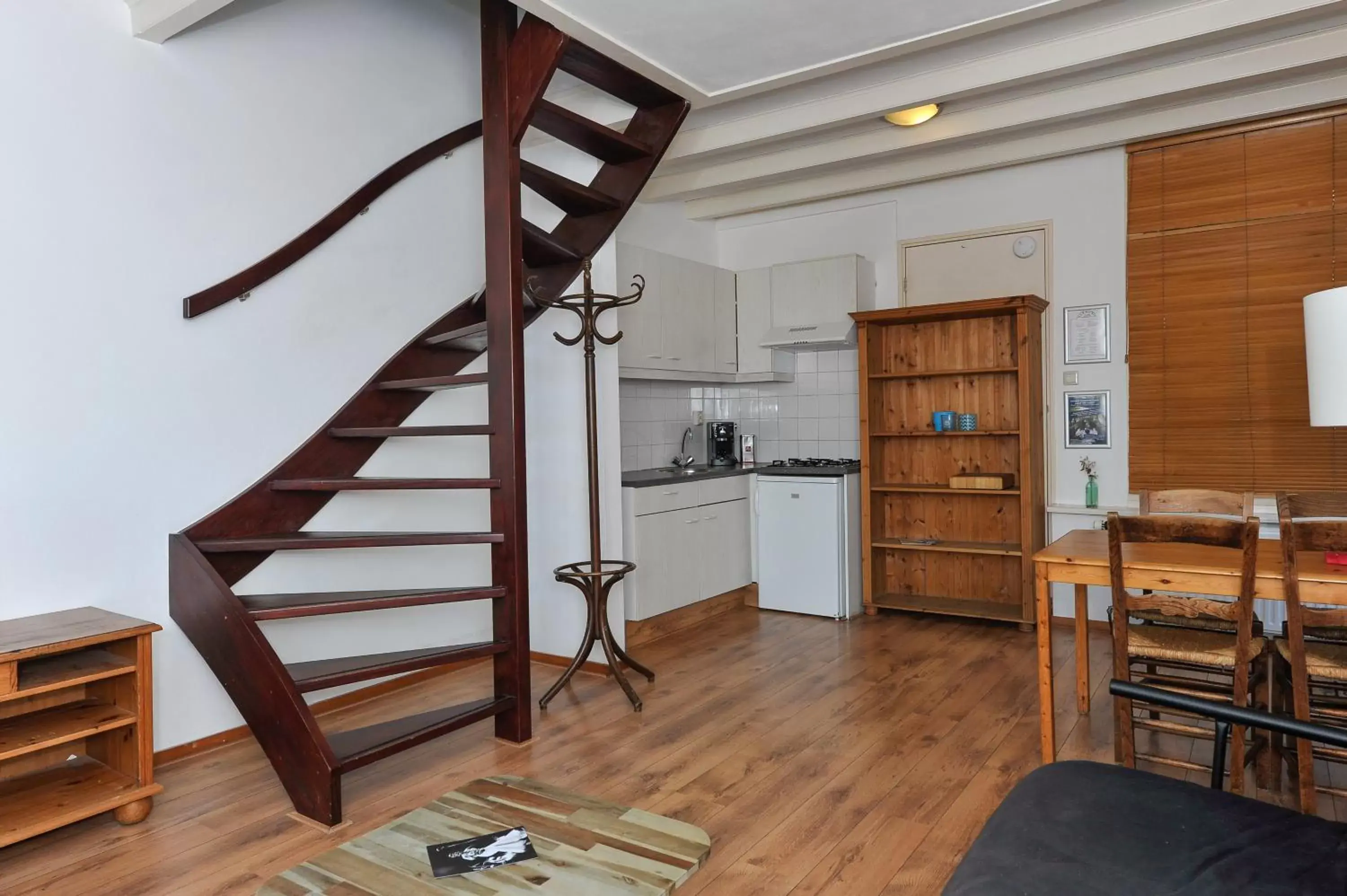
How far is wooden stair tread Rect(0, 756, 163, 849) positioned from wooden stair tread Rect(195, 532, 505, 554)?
0.80 meters

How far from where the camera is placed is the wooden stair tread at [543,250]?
12.3ft

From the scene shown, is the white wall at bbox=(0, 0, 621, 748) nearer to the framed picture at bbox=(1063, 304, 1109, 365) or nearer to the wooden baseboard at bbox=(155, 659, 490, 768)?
the wooden baseboard at bbox=(155, 659, 490, 768)

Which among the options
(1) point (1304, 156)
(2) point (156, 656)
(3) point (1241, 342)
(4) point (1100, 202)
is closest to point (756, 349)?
(4) point (1100, 202)

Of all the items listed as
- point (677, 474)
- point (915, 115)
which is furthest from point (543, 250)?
point (915, 115)

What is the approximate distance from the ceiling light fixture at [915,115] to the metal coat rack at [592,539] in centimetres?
165

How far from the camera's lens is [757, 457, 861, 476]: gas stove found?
17.3 ft

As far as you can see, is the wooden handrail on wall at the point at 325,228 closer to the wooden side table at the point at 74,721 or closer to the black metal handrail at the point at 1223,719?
the wooden side table at the point at 74,721

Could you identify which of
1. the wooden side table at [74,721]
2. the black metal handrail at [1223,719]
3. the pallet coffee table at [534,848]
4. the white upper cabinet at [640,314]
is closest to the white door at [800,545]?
the white upper cabinet at [640,314]

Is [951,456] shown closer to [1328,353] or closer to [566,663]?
[1328,353]

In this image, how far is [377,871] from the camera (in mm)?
2322

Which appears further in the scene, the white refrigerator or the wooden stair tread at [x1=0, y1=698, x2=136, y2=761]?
the white refrigerator

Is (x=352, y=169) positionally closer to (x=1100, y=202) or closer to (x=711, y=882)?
(x=711, y=882)

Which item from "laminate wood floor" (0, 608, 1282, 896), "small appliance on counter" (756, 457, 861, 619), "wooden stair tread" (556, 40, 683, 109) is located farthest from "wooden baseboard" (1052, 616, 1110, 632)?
"wooden stair tread" (556, 40, 683, 109)

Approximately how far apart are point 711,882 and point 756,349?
413 cm
